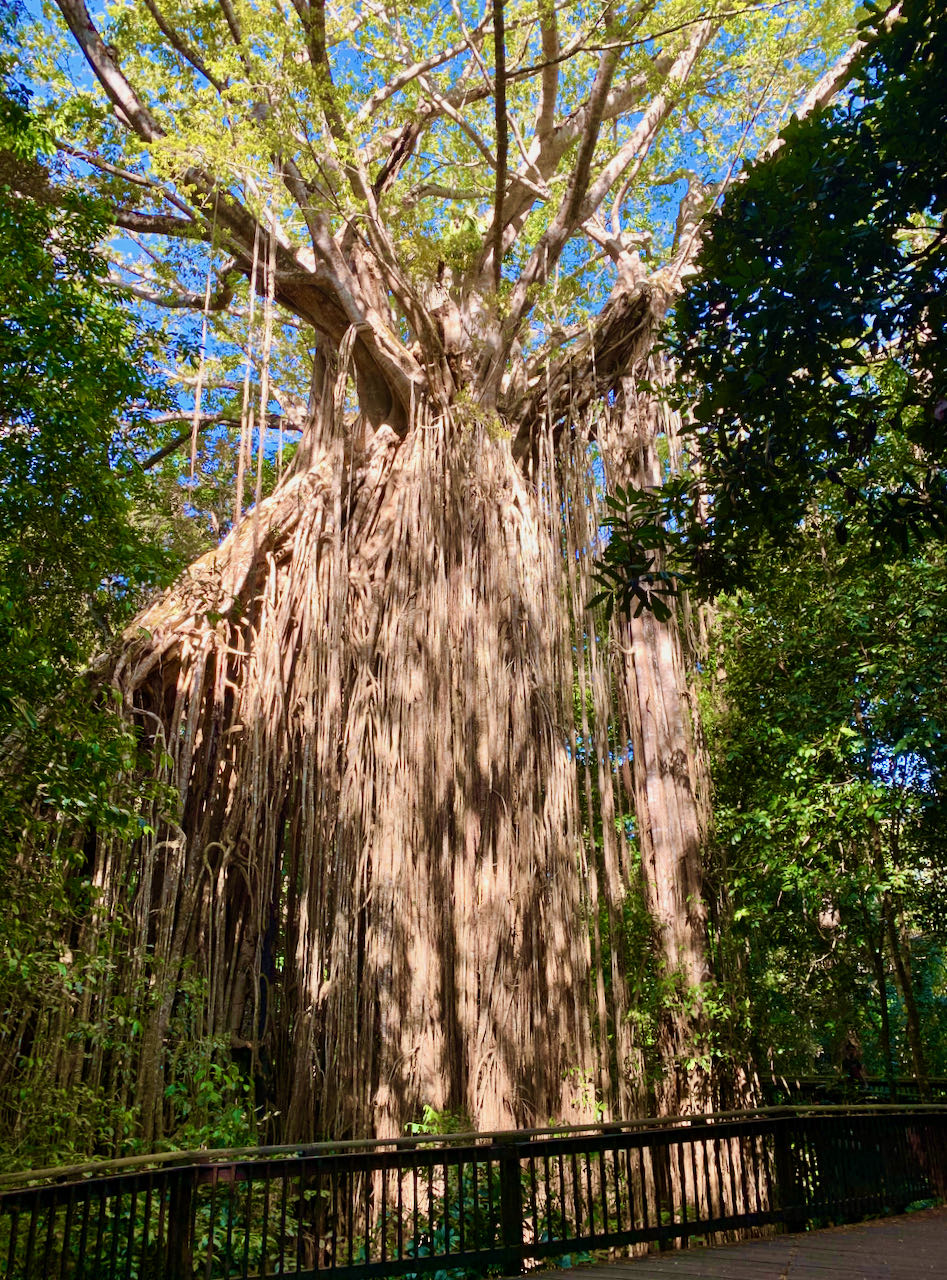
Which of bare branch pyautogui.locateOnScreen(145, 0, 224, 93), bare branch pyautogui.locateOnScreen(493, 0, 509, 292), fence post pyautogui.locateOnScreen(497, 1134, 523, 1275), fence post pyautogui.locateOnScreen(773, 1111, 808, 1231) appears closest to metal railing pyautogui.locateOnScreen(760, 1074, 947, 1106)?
fence post pyautogui.locateOnScreen(773, 1111, 808, 1231)

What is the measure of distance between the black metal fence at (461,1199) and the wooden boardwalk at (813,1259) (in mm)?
98

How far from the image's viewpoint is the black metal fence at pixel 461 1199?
9.69ft

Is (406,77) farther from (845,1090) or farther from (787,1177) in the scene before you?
(845,1090)

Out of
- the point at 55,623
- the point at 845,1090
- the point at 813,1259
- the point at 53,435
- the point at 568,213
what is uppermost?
the point at 568,213

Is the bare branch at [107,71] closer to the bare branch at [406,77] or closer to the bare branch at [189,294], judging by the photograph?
the bare branch at [189,294]

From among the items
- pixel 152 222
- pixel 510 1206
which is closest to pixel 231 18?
pixel 152 222

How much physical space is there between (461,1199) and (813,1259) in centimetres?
128

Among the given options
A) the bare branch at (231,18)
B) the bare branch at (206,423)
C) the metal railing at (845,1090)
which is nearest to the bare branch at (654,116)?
the bare branch at (231,18)

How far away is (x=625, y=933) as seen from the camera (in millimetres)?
7559

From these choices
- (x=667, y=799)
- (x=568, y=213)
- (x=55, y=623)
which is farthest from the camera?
(x=667, y=799)

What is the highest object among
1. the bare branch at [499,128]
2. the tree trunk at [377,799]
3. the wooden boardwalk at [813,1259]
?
the bare branch at [499,128]

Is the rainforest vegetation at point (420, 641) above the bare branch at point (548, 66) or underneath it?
underneath

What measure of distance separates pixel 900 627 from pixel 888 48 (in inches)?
178

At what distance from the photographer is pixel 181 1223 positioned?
302 centimetres
